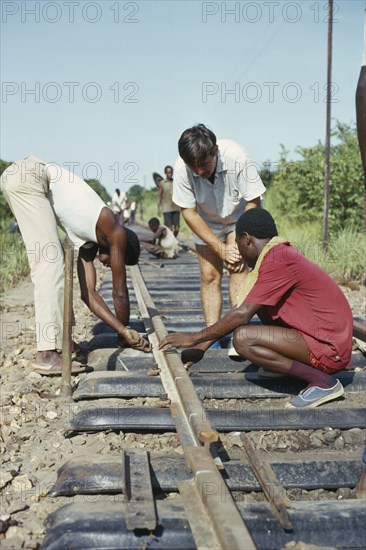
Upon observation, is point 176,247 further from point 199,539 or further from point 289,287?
point 199,539

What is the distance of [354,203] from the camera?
13.2 meters

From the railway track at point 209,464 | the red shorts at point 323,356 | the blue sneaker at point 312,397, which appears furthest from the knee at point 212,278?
the blue sneaker at point 312,397

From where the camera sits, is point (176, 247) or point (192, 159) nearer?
point (192, 159)

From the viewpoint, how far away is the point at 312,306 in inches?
145

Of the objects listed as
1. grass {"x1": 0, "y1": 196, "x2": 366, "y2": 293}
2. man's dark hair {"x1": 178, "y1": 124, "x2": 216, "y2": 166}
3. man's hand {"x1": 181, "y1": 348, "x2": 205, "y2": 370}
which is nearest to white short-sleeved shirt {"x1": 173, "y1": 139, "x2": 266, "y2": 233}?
man's dark hair {"x1": 178, "y1": 124, "x2": 216, "y2": 166}

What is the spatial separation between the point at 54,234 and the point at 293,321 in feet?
5.96

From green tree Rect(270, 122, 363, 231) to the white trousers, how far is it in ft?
29.0

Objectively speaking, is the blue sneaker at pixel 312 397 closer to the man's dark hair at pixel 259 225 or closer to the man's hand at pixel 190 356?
the man's hand at pixel 190 356

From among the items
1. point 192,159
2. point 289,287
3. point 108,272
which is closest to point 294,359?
point 289,287

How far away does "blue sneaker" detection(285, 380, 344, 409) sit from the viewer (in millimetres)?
3557

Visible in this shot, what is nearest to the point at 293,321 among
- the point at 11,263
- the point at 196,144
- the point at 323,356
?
the point at 323,356

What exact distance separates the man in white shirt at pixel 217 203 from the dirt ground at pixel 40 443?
1.47 metres

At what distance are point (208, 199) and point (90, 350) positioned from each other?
4.95ft

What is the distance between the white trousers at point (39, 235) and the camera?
4379 mm
